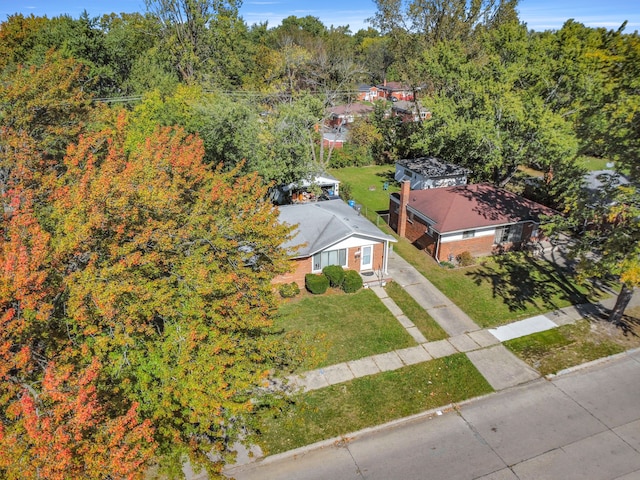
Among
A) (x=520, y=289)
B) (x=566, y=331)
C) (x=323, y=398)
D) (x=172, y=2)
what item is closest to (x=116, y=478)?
(x=323, y=398)

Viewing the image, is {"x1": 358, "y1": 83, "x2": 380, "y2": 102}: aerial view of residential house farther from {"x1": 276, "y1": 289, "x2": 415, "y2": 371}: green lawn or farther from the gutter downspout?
{"x1": 276, "y1": 289, "x2": 415, "y2": 371}: green lawn

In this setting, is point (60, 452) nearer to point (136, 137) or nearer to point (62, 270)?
point (62, 270)

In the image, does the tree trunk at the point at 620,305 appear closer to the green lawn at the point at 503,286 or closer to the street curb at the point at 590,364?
the street curb at the point at 590,364

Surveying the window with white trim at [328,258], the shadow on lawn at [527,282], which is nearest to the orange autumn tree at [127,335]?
the window with white trim at [328,258]

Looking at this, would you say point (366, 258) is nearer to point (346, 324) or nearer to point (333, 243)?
point (333, 243)

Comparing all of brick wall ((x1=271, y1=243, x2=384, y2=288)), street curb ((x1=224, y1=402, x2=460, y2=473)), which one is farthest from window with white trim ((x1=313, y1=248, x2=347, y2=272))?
street curb ((x1=224, y1=402, x2=460, y2=473))

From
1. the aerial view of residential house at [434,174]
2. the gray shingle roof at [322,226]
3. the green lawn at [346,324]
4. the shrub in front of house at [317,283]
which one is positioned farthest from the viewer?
the aerial view of residential house at [434,174]
